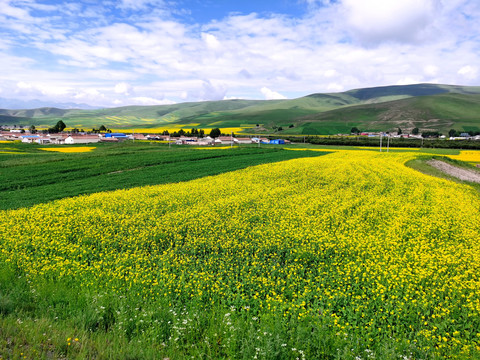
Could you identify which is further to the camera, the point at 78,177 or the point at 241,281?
the point at 78,177

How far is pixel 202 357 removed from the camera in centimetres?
618

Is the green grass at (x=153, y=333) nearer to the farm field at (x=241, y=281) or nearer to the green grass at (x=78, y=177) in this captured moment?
the farm field at (x=241, y=281)

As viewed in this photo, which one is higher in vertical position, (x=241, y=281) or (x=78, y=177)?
(x=78, y=177)

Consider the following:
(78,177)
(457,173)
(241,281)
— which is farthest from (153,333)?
(457,173)

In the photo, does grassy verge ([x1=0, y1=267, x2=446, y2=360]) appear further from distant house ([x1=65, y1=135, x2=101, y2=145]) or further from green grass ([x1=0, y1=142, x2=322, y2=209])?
distant house ([x1=65, y1=135, x2=101, y2=145])

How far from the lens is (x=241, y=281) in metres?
9.35

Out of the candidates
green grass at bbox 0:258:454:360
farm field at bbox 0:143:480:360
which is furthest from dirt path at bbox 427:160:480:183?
green grass at bbox 0:258:454:360

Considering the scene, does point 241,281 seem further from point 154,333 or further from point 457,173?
point 457,173

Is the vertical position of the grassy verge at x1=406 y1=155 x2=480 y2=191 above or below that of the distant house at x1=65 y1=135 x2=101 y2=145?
below

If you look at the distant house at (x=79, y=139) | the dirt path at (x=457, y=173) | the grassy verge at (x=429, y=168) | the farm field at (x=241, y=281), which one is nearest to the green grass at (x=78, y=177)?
the farm field at (x=241, y=281)

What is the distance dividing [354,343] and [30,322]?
6.88 metres

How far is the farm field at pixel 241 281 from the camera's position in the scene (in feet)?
20.9

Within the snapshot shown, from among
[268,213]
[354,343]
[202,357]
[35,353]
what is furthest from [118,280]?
[268,213]

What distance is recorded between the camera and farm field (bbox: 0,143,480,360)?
20.9 ft
